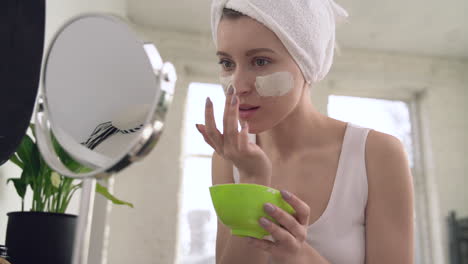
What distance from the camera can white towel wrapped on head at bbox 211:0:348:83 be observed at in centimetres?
72

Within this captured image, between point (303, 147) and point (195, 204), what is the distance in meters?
2.26

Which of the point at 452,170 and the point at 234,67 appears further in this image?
the point at 452,170

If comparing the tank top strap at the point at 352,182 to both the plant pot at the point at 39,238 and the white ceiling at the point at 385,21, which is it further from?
the white ceiling at the point at 385,21

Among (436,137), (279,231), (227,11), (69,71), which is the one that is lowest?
(279,231)

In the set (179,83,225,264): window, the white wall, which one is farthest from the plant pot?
(179,83,225,264): window

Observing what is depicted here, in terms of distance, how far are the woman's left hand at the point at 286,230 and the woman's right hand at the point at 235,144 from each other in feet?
0.34

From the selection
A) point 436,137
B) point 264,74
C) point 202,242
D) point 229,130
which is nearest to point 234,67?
point 264,74

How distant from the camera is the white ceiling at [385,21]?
2.88 metres

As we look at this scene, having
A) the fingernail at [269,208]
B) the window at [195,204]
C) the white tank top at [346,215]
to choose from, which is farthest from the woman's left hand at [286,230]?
the window at [195,204]

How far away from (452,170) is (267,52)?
128 inches

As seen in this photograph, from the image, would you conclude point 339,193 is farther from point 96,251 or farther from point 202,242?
point 202,242

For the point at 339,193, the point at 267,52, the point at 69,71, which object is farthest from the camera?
the point at 339,193

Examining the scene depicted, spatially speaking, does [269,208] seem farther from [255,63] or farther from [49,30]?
[49,30]

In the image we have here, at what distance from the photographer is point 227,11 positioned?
0.75 m
